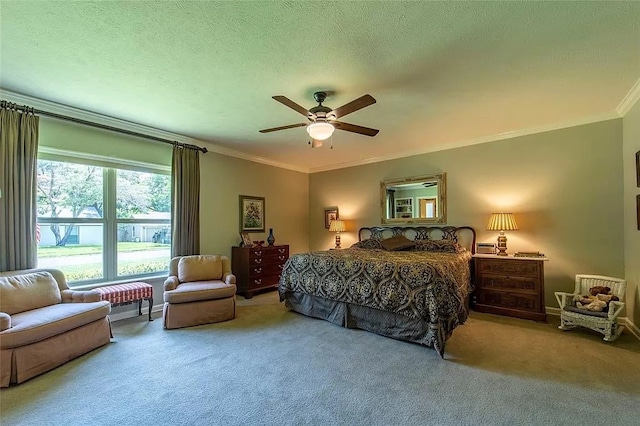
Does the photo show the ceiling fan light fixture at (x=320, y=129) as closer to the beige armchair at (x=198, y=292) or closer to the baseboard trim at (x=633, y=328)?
the beige armchair at (x=198, y=292)

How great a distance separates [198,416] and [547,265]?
15.7ft

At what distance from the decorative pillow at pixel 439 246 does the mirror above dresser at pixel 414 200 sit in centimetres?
58

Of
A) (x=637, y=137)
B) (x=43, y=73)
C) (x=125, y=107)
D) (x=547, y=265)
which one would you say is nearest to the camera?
(x=43, y=73)

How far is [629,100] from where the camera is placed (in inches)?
130

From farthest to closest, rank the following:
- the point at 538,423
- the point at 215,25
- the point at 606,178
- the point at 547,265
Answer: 1. the point at 547,265
2. the point at 606,178
3. the point at 215,25
4. the point at 538,423

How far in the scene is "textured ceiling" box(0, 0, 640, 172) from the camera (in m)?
1.97

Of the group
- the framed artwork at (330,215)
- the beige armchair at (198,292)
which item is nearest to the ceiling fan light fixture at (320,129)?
the beige armchair at (198,292)

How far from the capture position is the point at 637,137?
3.26 metres

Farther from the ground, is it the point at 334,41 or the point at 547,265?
the point at 334,41

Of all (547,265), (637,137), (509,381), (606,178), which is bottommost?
(509,381)

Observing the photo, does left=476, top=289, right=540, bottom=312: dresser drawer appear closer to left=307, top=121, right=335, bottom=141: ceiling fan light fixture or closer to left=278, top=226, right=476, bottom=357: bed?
left=278, top=226, right=476, bottom=357: bed

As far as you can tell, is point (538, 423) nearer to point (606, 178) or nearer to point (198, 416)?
point (198, 416)

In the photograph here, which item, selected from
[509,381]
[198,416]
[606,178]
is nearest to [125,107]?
[198,416]

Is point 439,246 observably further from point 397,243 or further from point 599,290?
point 599,290
